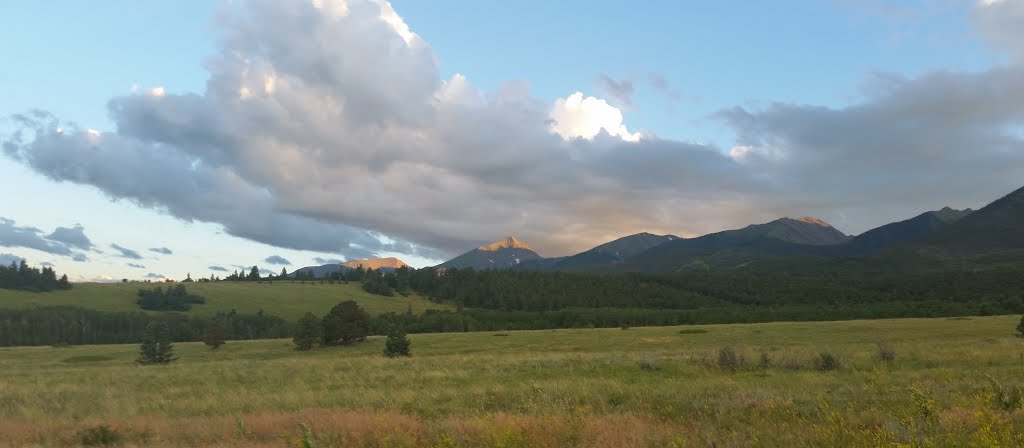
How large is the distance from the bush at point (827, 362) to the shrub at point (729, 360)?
318 centimetres

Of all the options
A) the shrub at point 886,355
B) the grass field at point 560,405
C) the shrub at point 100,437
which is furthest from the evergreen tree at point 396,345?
the shrub at point 100,437

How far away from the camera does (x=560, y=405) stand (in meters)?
16.8

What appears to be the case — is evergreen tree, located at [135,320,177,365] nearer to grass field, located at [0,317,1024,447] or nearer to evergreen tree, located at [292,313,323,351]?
evergreen tree, located at [292,313,323,351]

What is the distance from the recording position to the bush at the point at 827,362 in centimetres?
2517

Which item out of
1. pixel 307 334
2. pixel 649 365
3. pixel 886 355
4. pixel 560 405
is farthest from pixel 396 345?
pixel 560 405

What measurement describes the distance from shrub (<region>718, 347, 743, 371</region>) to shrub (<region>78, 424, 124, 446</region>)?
22625 mm

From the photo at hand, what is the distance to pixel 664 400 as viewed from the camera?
17.1 meters

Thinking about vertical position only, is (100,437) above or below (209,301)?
below

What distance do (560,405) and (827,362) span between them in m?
15.2

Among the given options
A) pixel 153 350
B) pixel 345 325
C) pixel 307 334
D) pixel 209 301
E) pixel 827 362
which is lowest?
pixel 153 350

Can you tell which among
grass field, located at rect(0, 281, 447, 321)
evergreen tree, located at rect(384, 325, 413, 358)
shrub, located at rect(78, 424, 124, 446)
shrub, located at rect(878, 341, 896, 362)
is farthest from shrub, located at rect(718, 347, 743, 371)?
grass field, located at rect(0, 281, 447, 321)

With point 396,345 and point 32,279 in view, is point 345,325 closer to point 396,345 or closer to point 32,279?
point 396,345

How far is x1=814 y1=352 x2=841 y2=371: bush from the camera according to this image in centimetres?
2517

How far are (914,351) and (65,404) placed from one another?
3975 centimetres
